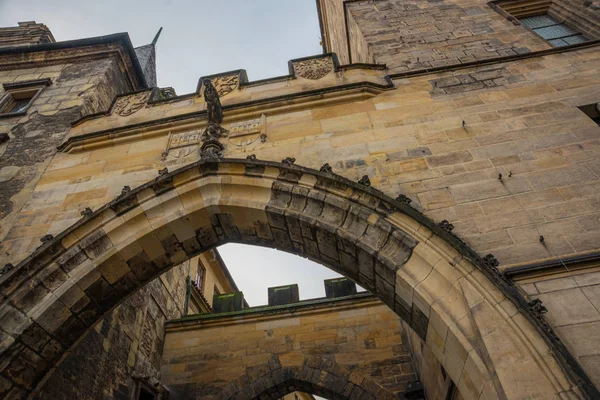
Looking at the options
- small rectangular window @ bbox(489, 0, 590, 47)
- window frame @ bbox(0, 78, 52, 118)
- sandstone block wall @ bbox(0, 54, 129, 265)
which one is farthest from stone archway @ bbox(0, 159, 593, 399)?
small rectangular window @ bbox(489, 0, 590, 47)

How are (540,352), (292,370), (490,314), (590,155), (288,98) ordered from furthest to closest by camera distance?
(292,370)
(288,98)
(590,155)
(490,314)
(540,352)

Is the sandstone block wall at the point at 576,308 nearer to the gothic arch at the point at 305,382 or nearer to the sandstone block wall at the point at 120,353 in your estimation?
the sandstone block wall at the point at 120,353

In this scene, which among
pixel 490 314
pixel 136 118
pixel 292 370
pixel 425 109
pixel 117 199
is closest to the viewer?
pixel 490 314

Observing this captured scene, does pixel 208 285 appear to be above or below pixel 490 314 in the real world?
above

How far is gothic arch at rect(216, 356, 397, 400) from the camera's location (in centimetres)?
689

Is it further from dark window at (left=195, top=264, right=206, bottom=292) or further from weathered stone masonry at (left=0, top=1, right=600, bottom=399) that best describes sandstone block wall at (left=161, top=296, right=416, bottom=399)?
dark window at (left=195, top=264, right=206, bottom=292)

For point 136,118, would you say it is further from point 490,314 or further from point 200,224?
point 490,314

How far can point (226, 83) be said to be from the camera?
18.8 ft

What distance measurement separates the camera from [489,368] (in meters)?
2.32

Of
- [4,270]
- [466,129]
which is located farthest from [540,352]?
[4,270]

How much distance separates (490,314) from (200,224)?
291 centimetres

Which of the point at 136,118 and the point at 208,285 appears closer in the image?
the point at 136,118

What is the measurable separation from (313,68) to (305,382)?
5.68 metres

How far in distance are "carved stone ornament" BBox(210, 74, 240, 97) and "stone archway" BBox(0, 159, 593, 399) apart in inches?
72.8
